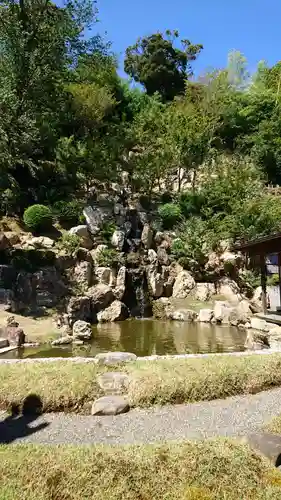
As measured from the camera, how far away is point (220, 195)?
2266cm

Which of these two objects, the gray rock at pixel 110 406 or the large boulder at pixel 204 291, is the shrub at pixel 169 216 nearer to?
the large boulder at pixel 204 291

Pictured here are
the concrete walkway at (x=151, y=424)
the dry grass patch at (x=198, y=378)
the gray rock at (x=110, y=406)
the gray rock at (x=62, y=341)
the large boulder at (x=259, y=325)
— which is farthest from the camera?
the large boulder at (x=259, y=325)

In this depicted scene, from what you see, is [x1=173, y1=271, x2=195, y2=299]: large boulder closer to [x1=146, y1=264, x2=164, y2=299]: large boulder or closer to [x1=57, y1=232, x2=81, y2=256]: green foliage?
[x1=146, y1=264, x2=164, y2=299]: large boulder

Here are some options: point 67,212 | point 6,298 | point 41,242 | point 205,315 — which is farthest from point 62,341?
point 67,212

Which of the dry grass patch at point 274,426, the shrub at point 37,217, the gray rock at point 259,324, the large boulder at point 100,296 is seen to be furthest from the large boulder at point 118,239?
the dry grass patch at point 274,426

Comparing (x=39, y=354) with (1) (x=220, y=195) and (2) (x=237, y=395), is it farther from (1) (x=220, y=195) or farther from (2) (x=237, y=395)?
(1) (x=220, y=195)

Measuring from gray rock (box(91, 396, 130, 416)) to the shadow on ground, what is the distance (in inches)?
27.3

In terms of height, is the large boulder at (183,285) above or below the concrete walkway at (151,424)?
above

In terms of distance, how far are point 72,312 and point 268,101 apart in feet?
82.0

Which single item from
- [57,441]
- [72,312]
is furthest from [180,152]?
[57,441]

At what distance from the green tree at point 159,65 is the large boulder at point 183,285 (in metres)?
22.8

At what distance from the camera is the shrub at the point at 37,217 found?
704 inches

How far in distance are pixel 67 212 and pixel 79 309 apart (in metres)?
6.38

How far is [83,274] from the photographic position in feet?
52.5
